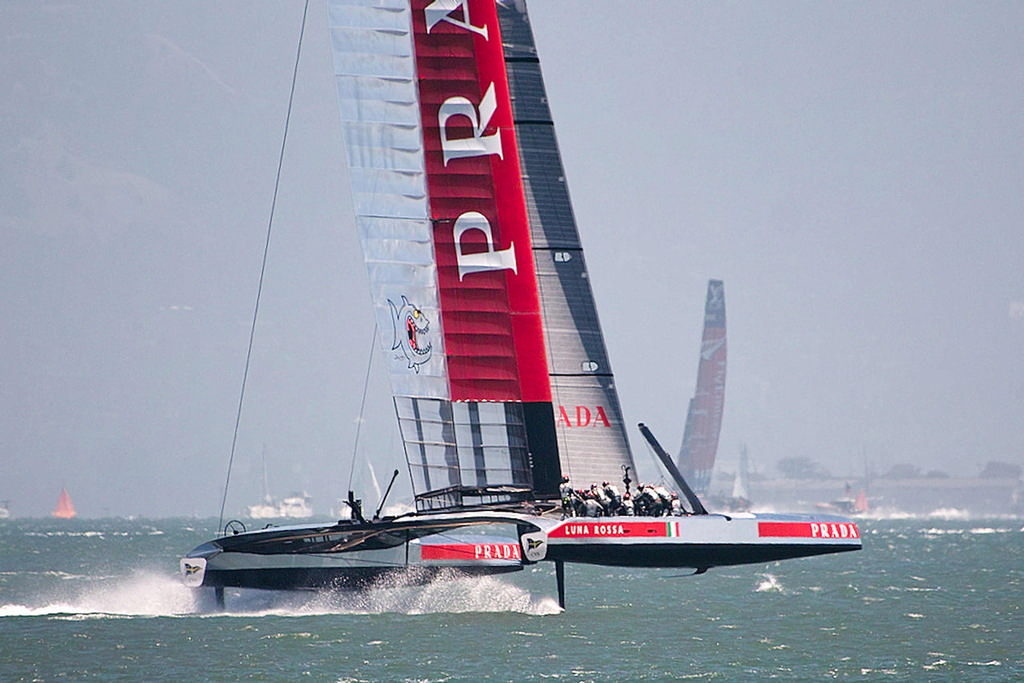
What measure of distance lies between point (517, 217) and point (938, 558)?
42702 millimetres

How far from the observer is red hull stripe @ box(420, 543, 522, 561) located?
83.9 ft

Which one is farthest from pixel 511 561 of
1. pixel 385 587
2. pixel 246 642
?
pixel 246 642

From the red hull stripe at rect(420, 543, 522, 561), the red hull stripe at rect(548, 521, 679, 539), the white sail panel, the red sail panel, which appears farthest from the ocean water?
the white sail panel

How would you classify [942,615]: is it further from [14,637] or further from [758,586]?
[14,637]

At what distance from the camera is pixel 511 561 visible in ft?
83.9

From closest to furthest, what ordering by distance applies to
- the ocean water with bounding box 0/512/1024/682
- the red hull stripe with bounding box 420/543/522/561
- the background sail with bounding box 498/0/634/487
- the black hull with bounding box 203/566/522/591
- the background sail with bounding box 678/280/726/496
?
1. the ocean water with bounding box 0/512/1024/682
2. the red hull stripe with bounding box 420/543/522/561
3. the black hull with bounding box 203/566/522/591
4. the background sail with bounding box 498/0/634/487
5. the background sail with bounding box 678/280/726/496

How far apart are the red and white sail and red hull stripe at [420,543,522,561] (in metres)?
1.22

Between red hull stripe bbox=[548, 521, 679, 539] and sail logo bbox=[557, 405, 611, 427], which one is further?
sail logo bbox=[557, 405, 611, 427]

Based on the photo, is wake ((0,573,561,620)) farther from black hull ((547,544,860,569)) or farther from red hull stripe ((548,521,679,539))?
black hull ((547,544,860,569))

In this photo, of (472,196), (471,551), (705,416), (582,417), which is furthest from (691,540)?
(705,416)

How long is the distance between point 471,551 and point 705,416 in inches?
3497

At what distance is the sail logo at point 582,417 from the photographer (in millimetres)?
28312

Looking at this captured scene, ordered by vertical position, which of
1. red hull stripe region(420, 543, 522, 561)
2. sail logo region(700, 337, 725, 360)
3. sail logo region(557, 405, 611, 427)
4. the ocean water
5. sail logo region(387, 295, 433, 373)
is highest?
sail logo region(700, 337, 725, 360)

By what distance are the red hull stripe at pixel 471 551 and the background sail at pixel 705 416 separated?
87.5 m
